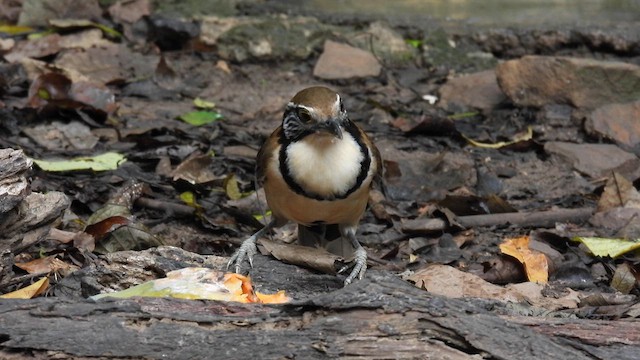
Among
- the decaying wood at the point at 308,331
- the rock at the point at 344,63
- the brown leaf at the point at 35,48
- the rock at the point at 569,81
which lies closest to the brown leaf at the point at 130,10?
the brown leaf at the point at 35,48

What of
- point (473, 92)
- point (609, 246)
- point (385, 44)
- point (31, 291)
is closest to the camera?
point (31, 291)

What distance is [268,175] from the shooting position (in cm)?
525

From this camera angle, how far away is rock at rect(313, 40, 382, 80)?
8156mm

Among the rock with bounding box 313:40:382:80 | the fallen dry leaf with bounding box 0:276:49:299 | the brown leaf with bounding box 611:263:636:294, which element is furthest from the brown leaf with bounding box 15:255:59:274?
the rock with bounding box 313:40:382:80

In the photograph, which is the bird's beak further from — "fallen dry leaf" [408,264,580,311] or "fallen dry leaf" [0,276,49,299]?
"fallen dry leaf" [0,276,49,299]

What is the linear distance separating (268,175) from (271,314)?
6.28ft

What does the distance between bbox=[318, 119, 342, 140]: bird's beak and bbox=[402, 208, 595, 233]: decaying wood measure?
4.32 ft

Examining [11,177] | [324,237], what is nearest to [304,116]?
[324,237]

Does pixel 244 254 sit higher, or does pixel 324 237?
pixel 244 254

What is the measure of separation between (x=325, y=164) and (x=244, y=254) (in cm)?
55

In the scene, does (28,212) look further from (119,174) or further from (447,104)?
(447,104)

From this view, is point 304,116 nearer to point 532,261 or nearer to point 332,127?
point 332,127

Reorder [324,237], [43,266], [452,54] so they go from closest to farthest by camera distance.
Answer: [43,266], [324,237], [452,54]

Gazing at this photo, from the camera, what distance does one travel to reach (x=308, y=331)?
331cm
